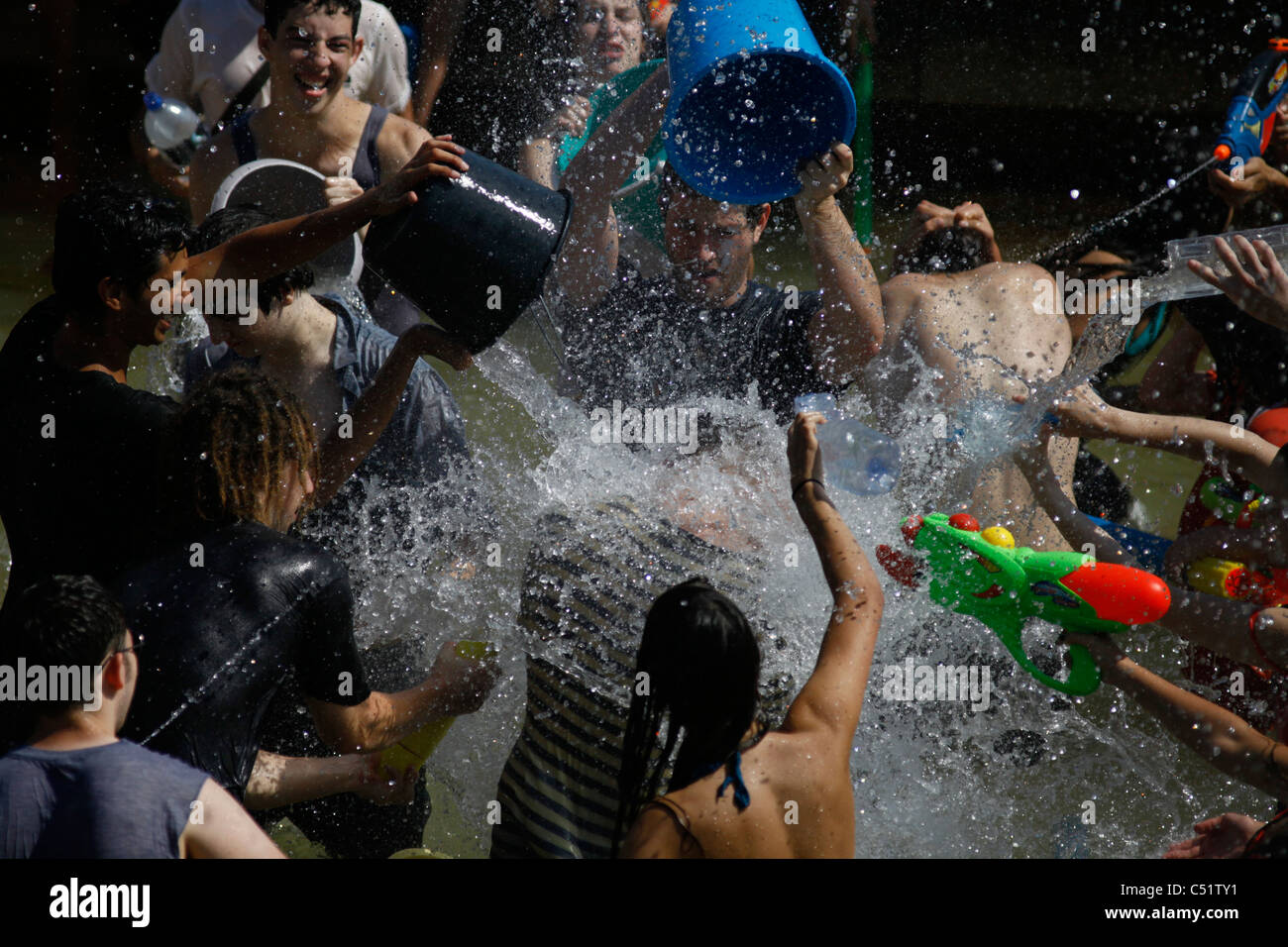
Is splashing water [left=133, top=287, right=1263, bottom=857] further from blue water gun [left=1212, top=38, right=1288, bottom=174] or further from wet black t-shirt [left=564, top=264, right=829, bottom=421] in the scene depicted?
blue water gun [left=1212, top=38, right=1288, bottom=174]

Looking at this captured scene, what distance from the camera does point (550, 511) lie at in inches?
86.7

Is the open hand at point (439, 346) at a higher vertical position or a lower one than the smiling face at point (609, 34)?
lower

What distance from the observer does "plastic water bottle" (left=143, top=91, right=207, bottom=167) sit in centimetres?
399

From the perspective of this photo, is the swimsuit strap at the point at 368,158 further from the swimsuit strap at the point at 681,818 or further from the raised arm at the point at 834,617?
the swimsuit strap at the point at 681,818

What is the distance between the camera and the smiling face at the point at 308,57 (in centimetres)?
326

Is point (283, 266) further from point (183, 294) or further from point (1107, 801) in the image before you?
point (1107, 801)

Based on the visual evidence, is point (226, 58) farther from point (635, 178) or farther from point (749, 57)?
point (749, 57)

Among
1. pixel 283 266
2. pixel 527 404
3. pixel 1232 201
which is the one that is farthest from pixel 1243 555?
pixel 283 266

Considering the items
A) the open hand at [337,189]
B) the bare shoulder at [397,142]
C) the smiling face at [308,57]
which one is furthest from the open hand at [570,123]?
the open hand at [337,189]

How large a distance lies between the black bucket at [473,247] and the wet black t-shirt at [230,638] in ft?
2.22

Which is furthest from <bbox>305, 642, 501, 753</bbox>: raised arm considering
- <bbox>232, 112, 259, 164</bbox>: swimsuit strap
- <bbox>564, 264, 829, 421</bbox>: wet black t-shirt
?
<bbox>232, 112, 259, 164</bbox>: swimsuit strap

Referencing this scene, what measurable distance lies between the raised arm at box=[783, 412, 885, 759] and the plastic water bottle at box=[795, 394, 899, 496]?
44cm

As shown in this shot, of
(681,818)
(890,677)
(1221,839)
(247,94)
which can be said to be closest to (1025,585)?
(1221,839)

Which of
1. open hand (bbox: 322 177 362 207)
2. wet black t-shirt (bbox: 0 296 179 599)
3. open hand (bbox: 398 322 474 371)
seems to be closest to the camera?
wet black t-shirt (bbox: 0 296 179 599)
